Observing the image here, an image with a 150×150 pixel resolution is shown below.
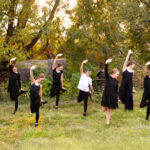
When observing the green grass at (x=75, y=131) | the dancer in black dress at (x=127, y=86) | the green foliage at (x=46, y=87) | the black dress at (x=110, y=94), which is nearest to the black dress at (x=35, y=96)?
the green grass at (x=75, y=131)

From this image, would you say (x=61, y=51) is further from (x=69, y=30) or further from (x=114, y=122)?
(x=114, y=122)

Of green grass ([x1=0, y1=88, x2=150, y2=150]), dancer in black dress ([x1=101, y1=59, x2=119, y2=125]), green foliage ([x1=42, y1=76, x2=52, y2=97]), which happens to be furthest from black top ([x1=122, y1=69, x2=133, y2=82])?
green foliage ([x1=42, y1=76, x2=52, y2=97])

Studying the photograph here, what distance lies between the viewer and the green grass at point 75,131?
5.55 meters

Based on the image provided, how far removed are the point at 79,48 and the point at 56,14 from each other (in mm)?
2789

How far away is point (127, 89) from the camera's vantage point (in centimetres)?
924

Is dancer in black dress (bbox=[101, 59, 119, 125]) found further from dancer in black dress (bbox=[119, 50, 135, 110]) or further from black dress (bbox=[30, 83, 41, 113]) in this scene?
black dress (bbox=[30, 83, 41, 113])

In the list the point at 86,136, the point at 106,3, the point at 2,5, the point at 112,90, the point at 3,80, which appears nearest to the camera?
the point at 86,136

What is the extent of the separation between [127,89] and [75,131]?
3.25 meters

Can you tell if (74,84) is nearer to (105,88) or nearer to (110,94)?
(105,88)

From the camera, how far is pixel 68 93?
12.9 meters

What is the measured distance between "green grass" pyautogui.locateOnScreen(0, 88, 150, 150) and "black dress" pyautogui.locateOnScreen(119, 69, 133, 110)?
37cm

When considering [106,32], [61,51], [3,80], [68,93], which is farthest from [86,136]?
[61,51]

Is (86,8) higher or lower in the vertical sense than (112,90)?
higher

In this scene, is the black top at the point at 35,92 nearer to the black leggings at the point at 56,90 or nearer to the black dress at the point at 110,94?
the black dress at the point at 110,94
